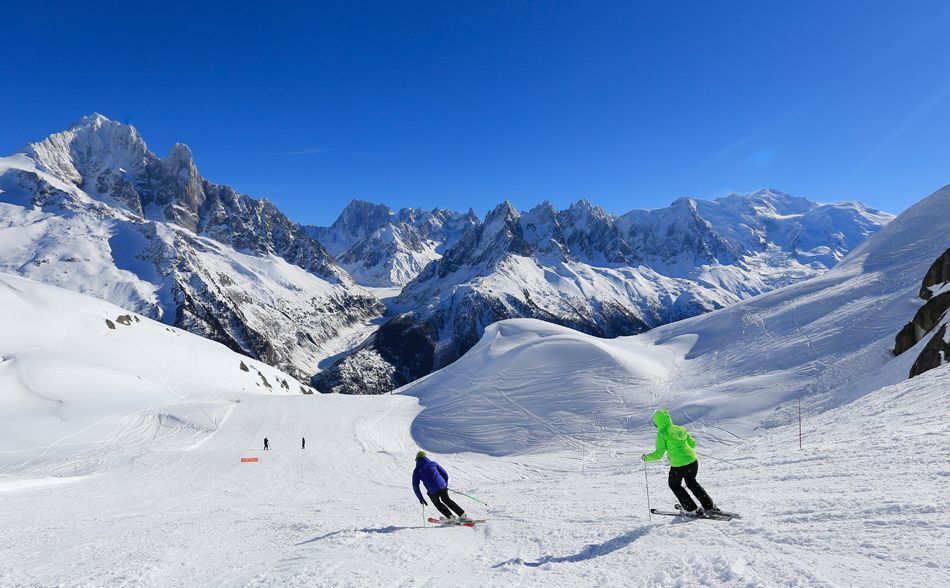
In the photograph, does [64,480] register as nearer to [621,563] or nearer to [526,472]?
[526,472]

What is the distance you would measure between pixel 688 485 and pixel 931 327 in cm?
3232

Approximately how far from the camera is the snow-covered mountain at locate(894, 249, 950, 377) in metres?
25.3

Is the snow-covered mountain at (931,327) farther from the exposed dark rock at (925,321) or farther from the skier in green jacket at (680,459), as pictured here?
the skier in green jacket at (680,459)

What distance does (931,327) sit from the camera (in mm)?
30766

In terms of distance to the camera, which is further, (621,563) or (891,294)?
(891,294)

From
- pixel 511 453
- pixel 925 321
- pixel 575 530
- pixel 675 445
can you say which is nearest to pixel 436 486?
pixel 575 530

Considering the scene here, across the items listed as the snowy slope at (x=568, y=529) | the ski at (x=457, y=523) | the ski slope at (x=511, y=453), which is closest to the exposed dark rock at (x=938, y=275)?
the ski slope at (x=511, y=453)

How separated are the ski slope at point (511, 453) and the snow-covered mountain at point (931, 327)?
6.14 feet

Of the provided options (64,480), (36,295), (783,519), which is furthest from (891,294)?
(36,295)

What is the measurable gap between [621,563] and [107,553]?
32.7 ft

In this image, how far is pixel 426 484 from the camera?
1155 centimetres

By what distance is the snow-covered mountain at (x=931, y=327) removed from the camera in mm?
25297

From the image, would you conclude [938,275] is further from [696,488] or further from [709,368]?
[696,488]

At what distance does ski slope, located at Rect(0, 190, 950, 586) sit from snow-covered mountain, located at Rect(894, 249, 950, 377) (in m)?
1.87
